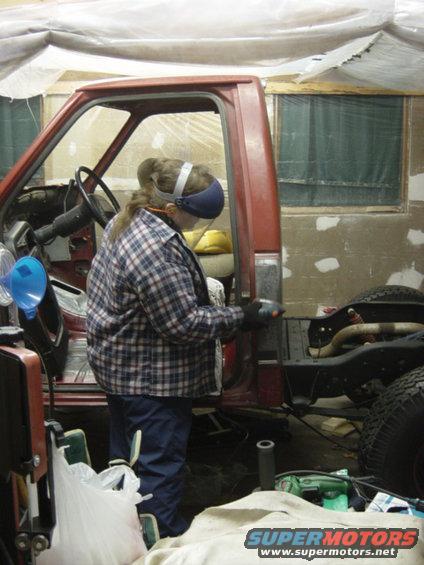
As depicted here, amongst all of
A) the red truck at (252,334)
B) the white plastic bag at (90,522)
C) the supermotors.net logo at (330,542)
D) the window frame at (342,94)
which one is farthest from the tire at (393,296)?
the supermotors.net logo at (330,542)

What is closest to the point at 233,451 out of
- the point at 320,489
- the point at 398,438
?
the point at 398,438

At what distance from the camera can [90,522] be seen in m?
2.12

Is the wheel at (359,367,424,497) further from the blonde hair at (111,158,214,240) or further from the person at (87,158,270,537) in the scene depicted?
the blonde hair at (111,158,214,240)

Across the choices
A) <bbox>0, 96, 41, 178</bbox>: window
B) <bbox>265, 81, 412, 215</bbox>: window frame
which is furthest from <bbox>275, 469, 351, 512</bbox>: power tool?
<bbox>0, 96, 41, 178</bbox>: window

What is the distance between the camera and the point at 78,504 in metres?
2.10

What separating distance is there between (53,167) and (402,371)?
4.19m

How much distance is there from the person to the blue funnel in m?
0.65

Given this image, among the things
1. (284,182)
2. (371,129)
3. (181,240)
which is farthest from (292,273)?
(181,240)

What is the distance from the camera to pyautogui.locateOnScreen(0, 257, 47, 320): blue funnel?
80.2 inches

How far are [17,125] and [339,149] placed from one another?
3.13 m

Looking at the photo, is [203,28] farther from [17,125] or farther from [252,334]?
[17,125]

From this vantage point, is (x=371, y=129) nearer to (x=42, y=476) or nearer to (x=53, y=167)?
(x=53, y=167)

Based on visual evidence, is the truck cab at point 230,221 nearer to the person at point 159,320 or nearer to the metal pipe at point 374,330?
the person at point 159,320

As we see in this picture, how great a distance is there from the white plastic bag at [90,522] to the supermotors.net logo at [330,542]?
0.59m
